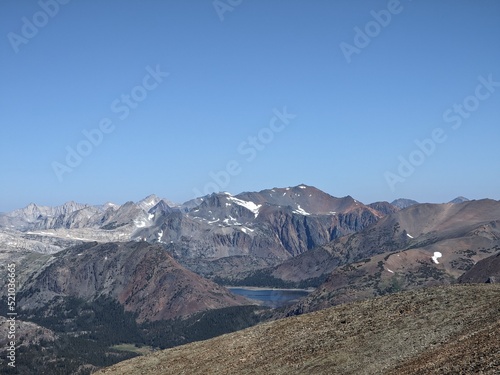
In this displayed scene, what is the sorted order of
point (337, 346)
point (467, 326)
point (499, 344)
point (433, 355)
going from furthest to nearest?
1. point (337, 346)
2. point (467, 326)
3. point (433, 355)
4. point (499, 344)

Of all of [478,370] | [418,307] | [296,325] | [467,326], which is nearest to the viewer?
[478,370]

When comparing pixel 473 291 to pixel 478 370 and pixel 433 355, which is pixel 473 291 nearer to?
pixel 433 355

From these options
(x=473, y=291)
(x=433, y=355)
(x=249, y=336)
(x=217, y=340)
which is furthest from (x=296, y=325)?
(x=433, y=355)

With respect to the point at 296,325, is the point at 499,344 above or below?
below

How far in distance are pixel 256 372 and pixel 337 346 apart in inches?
446

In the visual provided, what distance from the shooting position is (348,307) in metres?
102

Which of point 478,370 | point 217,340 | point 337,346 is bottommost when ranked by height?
point 478,370

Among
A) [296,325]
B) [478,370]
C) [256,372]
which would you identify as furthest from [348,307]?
[478,370]

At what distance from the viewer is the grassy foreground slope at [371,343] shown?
65.9 metres

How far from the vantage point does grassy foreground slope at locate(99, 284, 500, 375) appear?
65875 millimetres

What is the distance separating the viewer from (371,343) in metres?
79.3

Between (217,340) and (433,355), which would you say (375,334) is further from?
(217,340)

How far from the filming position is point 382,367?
68.9 m

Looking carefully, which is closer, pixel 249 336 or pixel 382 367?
pixel 382 367
